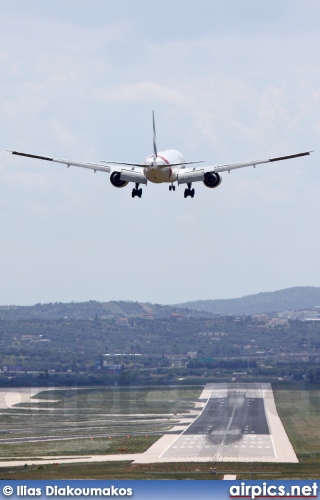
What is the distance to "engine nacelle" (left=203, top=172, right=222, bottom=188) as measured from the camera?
10639cm

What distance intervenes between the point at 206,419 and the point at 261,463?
2172 inches

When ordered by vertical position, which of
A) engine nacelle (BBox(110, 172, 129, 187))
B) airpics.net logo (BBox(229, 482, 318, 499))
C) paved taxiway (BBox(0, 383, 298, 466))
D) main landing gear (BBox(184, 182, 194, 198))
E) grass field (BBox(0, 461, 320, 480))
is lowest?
airpics.net logo (BBox(229, 482, 318, 499))

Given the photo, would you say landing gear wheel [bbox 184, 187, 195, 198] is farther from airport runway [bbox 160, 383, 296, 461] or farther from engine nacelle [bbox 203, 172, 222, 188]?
airport runway [bbox 160, 383, 296, 461]

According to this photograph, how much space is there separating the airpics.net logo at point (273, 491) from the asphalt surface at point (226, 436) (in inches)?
1424

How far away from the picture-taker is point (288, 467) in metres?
127

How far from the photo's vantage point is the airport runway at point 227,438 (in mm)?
138750

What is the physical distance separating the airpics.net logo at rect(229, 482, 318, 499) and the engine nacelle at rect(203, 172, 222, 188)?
30.8 metres

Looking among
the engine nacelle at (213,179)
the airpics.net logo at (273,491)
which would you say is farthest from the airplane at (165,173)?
the airpics.net logo at (273,491)

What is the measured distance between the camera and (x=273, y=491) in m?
99.3

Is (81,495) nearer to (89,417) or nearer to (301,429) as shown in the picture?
(301,429)

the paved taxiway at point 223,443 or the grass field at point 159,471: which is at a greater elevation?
the paved taxiway at point 223,443

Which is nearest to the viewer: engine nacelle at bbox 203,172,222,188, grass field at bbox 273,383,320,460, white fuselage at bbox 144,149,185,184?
white fuselage at bbox 144,149,185,184

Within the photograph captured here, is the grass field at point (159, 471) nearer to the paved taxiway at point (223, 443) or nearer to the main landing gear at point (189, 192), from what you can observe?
the paved taxiway at point (223, 443)

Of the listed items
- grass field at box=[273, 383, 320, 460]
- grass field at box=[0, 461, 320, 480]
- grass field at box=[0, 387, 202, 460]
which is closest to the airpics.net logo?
grass field at box=[0, 461, 320, 480]
